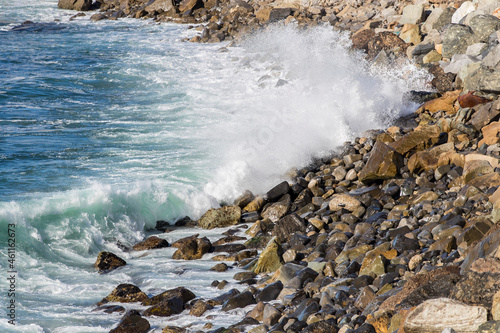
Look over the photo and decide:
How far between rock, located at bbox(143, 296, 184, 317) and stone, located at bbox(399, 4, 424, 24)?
1304 cm

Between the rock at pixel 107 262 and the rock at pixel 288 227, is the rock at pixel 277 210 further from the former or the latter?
the rock at pixel 107 262

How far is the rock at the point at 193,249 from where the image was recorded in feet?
24.2

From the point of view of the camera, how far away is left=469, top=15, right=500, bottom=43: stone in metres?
12.4

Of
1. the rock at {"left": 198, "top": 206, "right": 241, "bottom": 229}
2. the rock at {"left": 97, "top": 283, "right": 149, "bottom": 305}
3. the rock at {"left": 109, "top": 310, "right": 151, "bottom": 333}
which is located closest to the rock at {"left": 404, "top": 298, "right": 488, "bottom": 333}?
the rock at {"left": 109, "top": 310, "right": 151, "bottom": 333}

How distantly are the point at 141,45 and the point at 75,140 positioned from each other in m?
12.1

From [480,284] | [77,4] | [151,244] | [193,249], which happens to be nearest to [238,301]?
[193,249]

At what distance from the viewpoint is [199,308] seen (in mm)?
5738

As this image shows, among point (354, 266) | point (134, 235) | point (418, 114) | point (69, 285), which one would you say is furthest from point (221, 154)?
point (354, 266)

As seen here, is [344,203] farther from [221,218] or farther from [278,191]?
[221,218]

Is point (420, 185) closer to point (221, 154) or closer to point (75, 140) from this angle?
point (221, 154)

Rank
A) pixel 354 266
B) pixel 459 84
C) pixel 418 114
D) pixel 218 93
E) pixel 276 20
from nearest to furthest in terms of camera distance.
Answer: pixel 354 266, pixel 418 114, pixel 459 84, pixel 218 93, pixel 276 20

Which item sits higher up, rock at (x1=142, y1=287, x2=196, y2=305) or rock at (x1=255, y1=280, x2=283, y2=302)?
rock at (x1=255, y1=280, x2=283, y2=302)

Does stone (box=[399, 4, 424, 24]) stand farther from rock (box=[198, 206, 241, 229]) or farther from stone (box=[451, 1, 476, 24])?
rock (box=[198, 206, 241, 229])

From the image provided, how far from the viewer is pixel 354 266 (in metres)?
5.73
